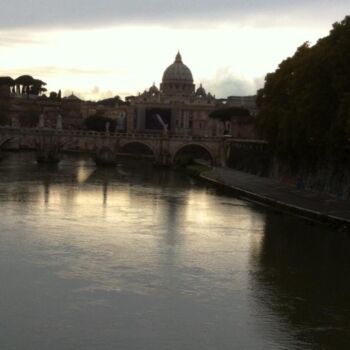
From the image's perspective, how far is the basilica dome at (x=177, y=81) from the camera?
114625 mm

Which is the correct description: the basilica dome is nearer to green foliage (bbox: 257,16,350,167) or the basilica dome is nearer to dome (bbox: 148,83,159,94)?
dome (bbox: 148,83,159,94)

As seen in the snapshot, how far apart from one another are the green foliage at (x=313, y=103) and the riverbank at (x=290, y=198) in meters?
1.73

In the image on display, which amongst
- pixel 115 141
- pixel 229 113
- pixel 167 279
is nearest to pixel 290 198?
pixel 167 279

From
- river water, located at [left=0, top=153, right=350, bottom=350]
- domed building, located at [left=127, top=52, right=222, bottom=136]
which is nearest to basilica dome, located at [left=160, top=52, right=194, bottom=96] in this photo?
domed building, located at [left=127, top=52, right=222, bottom=136]

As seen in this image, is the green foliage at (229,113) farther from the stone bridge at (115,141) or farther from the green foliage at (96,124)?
the stone bridge at (115,141)

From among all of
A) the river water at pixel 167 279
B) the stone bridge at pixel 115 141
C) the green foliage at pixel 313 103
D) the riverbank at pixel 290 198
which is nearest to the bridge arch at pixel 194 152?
the stone bridge at pixel 115 141

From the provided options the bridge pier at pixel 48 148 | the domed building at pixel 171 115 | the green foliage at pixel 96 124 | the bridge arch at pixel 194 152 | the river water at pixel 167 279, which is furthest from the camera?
the domed building at pixel 171 115

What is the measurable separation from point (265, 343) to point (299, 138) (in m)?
19.4

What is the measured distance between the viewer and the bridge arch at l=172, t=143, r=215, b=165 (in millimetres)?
58381

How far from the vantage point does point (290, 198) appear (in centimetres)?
2928

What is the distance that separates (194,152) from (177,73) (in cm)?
4945

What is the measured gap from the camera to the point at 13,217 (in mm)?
22859

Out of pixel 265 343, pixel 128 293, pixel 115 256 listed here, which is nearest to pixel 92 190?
pixel 115 256

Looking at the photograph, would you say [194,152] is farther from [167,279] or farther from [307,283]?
[167,279]
